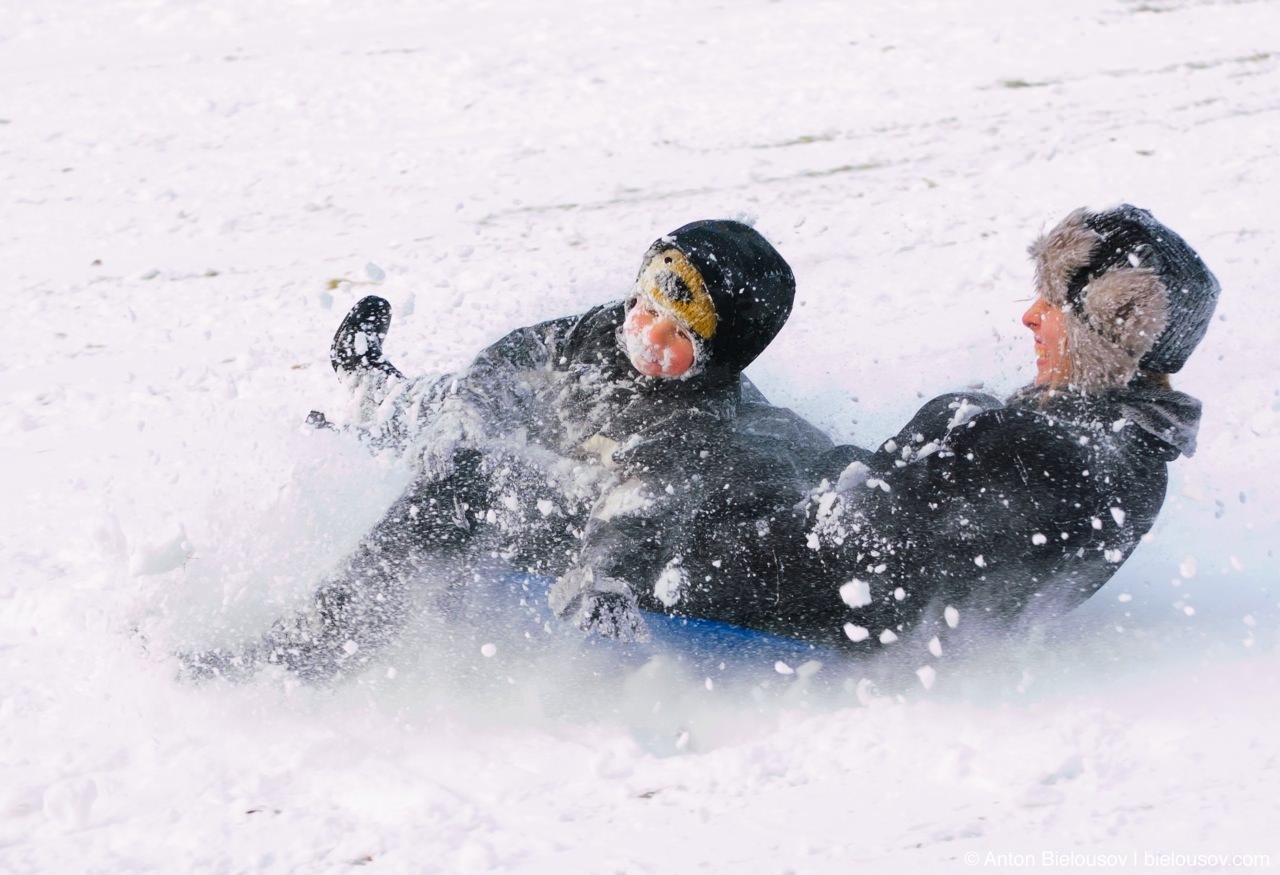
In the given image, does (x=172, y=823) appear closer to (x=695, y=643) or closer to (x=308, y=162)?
(x=695, y=643)

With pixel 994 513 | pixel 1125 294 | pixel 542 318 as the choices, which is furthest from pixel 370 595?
pixel 1125 294

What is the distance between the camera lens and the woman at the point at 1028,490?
2064 millimetres

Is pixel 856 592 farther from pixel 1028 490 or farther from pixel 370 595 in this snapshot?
pixel 370 595

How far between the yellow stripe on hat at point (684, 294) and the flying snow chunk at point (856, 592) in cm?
53

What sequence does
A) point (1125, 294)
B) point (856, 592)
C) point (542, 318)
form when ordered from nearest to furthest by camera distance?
point (1125, 294) < point (856, 592) < point (542, 318)

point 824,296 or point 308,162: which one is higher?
point 308,162

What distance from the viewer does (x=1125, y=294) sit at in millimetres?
2035

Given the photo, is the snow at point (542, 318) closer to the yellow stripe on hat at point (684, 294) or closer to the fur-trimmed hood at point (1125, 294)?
the fur-trimmed hood at point (1125, 294)

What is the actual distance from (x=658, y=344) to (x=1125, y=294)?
822 mm

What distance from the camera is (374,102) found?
14.5 feet

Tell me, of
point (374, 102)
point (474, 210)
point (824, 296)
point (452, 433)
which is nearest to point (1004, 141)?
point (824, 296)

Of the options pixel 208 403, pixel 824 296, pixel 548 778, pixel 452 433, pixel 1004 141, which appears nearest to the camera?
pixel 548 778

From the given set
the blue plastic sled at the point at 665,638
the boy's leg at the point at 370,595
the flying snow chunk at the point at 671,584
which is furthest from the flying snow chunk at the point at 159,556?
the flying snow chunk at the point at 671,584

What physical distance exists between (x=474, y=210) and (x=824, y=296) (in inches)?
45.0
